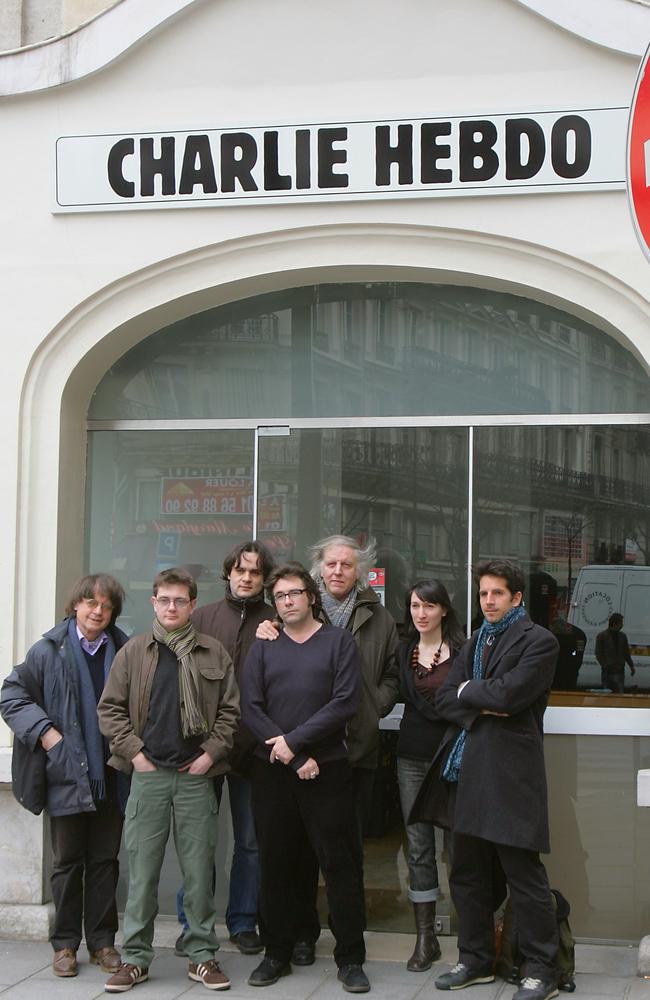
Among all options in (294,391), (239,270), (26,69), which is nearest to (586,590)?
(294,391)

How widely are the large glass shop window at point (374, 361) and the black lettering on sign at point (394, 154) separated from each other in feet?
2.30

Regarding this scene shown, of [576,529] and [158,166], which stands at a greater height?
[158,166]

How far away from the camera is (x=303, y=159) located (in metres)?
6.17

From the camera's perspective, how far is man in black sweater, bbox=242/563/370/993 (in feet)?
17.1

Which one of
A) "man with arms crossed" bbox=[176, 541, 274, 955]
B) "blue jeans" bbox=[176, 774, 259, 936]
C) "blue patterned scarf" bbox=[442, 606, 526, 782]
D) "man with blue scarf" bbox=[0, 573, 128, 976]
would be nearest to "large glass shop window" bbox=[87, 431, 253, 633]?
"man with arms crossed" bbox=[176, 541, 274, 955]

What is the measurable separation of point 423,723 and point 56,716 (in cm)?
168

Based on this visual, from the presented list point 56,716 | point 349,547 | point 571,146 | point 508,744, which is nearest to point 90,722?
point 56,716

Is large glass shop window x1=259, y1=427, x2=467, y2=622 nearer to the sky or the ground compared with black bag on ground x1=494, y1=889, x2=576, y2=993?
nearer to the sky

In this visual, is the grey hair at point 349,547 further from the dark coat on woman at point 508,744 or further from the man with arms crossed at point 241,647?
the dark coat on woman at point 508,744

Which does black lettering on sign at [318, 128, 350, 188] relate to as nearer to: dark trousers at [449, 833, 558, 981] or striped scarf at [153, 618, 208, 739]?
striped scarf at [153, 618, 208, 739]

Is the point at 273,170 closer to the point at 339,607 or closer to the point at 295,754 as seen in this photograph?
the point at 339,607

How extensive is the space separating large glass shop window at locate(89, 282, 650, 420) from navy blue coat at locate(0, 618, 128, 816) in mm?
1776

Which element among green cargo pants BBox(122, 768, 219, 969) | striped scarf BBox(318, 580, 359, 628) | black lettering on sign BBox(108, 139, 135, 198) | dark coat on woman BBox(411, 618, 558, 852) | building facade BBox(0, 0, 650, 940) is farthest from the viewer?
black lettering on sign BBox(108, 139, 135, 198)

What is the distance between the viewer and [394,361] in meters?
6.61
